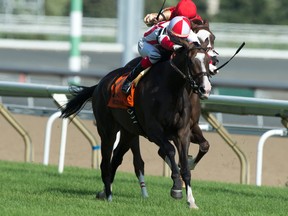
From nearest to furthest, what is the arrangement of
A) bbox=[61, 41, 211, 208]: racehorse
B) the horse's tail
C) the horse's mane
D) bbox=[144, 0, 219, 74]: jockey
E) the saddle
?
bbox=[61, 41, 211, 208]: racehorse, the horse's mane, bbox=[144, 0, 219, 74]: jockey, the saddle, the horse's tail

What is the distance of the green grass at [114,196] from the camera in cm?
632

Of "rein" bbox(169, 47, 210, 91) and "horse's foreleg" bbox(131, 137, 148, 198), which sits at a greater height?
"rein" bbox(169, 47, 210, 91)

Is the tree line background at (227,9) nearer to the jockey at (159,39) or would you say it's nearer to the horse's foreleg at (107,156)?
the horse's foreleg at (107,156)

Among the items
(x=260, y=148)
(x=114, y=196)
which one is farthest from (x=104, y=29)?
(x=114, y=196)

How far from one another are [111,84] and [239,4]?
32.9 m

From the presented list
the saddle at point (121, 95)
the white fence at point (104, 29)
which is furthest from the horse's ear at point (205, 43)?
the white fence at point (104, 29)

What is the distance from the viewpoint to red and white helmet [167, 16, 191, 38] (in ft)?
21.6

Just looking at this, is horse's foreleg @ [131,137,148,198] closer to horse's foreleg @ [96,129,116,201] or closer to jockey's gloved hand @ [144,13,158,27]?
horse's foreleg @ [96,129,116,201]

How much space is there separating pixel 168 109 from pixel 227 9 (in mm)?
34018

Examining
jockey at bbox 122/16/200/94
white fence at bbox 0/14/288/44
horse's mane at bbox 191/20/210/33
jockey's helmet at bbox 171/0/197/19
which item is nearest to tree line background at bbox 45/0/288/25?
white fence at bbox 0/14/288/44

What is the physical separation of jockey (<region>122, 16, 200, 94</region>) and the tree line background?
29685mm

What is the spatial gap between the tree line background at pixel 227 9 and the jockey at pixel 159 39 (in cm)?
2968

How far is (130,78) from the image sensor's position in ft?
23.5

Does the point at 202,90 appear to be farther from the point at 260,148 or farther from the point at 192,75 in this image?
the point at 260,148
